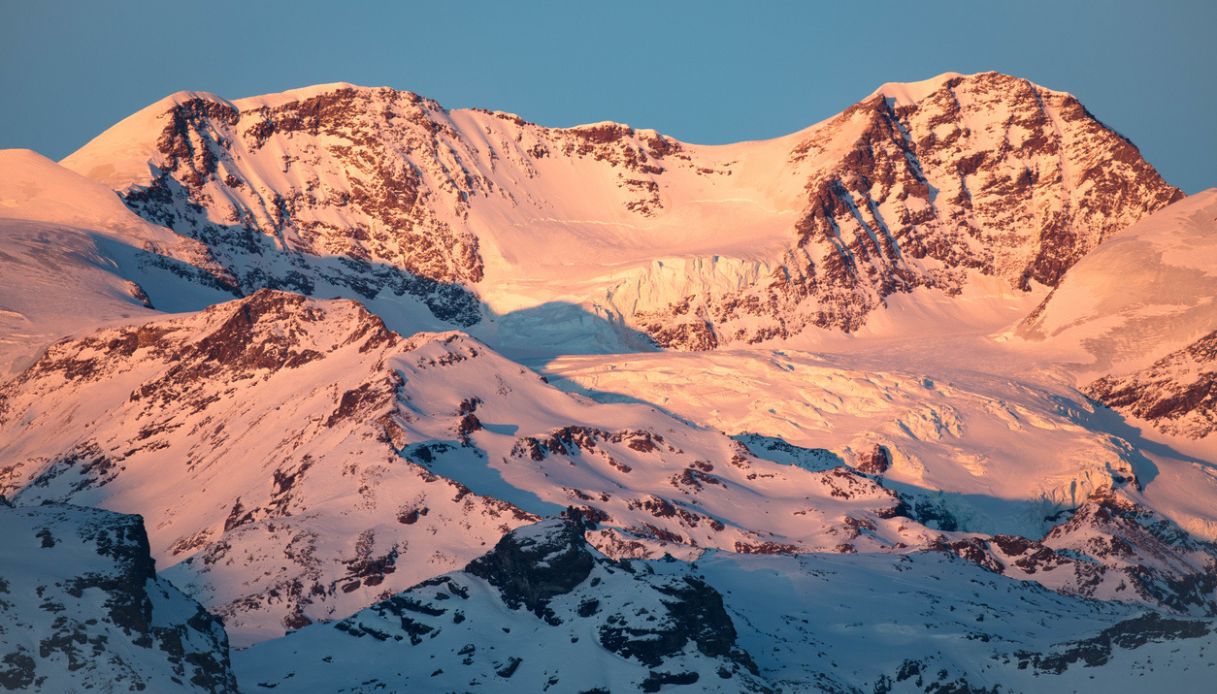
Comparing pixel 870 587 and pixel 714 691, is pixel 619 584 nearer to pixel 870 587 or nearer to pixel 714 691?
pixel 714 691

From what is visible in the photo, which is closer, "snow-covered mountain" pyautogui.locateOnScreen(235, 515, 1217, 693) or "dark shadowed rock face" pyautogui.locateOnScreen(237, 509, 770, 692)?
"dark shadowed rock face" pyautogui.locateOnScreen(237, 509, 770, 692)

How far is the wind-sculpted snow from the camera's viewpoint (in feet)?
380

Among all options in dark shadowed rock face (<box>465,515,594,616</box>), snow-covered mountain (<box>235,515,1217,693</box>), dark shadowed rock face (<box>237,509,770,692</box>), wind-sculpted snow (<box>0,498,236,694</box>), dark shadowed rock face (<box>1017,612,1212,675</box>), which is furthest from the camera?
dark shadowed rock face (<box>465,515,594,616</box>)

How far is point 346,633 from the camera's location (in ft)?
520

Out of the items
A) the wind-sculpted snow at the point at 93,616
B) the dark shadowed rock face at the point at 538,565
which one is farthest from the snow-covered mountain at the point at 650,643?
the wind-sculpted snow at the point at 93,616

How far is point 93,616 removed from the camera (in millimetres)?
120750

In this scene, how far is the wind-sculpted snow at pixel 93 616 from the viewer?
116 m

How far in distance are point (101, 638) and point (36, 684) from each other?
6380mm

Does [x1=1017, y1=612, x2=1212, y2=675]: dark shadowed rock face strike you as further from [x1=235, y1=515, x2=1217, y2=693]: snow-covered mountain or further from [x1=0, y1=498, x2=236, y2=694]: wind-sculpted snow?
[x1=0, y1=498, x2=236, y2=694]: wind-sculpted snow

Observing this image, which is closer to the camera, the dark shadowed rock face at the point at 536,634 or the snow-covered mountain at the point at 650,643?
the dark shadowed rock face at the point at 536,634

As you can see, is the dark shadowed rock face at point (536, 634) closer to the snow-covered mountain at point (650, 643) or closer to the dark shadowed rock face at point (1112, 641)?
the snow-covered mountain at point (650, 643)

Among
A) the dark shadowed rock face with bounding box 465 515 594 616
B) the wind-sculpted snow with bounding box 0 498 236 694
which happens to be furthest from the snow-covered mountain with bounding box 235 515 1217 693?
the wind-sculpted snow with bounding box 0 498 236 694

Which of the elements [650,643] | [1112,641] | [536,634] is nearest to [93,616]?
[536,634]

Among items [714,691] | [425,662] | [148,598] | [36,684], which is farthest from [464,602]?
[36,684]
